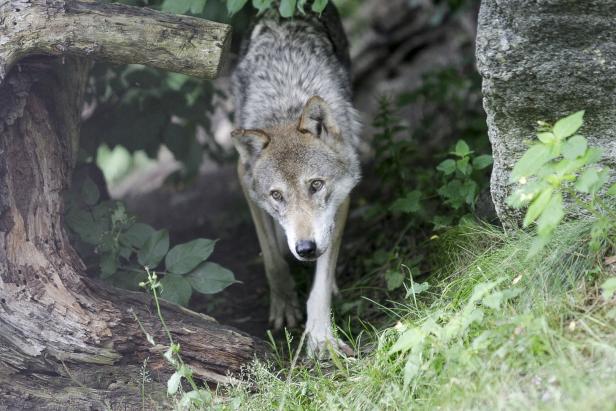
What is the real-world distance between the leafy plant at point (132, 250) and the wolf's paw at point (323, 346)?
62cm

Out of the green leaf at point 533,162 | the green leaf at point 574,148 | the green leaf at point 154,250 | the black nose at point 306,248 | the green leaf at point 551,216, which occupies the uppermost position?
the green leaf at point 574,148

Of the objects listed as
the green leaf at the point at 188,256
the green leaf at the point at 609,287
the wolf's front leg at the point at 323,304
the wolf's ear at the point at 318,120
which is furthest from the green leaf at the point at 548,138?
the green leaf at the point at 188,256

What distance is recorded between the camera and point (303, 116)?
476 centimetres

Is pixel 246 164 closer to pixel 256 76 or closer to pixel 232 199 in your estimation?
pixel 256 76

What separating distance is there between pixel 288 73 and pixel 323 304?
5.73ft

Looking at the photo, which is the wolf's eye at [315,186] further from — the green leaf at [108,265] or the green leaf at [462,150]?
the green leaf at [108,265]

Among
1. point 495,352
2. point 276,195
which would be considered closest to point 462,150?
point 276,195

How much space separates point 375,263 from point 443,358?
214 cm

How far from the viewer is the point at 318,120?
190 inches

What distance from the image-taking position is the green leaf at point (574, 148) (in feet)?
10.1

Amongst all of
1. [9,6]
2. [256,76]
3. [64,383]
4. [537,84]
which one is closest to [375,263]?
[256,76]

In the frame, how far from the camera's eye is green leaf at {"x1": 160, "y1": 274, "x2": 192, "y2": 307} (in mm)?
4410

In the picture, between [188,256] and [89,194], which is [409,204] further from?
[89,194]

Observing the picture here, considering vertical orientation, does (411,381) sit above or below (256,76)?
below
